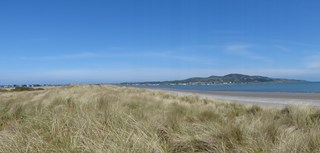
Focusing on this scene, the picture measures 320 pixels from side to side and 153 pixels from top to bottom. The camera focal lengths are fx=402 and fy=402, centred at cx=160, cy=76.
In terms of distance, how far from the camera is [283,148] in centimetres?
485

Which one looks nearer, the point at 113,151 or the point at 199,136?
the point at 113,151

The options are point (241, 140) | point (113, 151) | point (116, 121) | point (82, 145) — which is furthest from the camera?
point (116, 121)

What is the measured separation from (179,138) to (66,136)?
1.74 meters

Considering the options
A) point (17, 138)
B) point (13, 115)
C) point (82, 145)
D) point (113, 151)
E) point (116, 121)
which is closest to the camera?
point (113, 151)

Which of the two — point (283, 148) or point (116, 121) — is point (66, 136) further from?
point (283, 148)

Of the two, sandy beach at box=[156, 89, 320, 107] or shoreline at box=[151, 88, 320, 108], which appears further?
sandy beach at box=[156, 89, 320, 107]

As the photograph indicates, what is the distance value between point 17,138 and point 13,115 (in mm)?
4390

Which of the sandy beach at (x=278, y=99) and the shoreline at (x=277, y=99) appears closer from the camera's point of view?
the shoreline at (x=277, y=99)

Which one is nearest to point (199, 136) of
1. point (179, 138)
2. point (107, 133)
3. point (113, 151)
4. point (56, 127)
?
point (179, 138)

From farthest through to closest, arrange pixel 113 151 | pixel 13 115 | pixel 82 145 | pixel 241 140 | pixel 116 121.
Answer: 1. pixel 13 115
2. pixel 116 121
3. pixel 241 140
4. pixel 82 145
5. pixel 113 151

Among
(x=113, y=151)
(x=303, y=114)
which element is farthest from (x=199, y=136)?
(x=303, y=114)

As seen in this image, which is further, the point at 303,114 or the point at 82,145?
the point at 303,114

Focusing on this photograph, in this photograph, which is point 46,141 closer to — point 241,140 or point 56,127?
point 56,127

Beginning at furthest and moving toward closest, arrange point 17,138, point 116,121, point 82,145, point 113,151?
point 116,121, point 17,138, point 82,145, point 113,151
